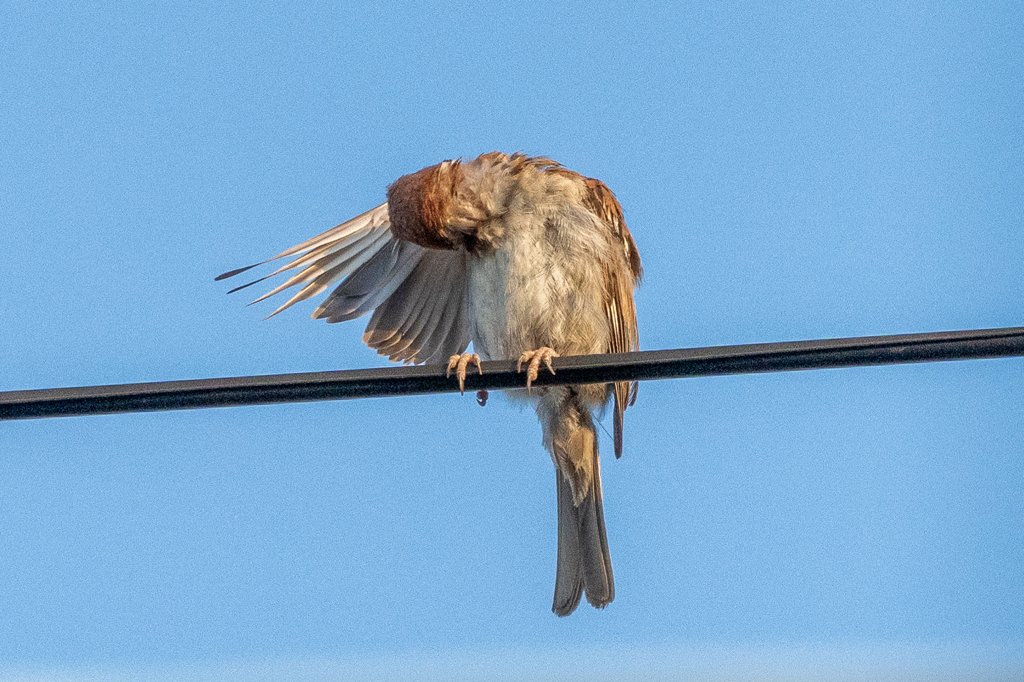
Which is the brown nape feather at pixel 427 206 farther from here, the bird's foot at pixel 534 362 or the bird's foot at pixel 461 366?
the bird's foot at pixel 461 366

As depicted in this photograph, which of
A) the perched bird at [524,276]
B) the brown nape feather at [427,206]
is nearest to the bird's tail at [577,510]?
the perched bird at [524,276]

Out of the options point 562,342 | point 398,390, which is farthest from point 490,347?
point 398,390

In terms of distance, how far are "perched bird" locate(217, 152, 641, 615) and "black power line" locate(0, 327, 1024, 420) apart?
205 centimetres

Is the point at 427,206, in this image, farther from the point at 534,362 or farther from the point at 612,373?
the point at 612,373

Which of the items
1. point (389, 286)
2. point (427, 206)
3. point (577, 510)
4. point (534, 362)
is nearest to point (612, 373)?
point (534, 362)

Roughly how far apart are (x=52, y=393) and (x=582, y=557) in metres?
3.19

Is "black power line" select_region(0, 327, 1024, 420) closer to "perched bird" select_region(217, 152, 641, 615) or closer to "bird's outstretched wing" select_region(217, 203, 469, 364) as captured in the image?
"perched bird" select_region(217, 152, 641, 615)

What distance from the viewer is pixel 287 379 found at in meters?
3.50

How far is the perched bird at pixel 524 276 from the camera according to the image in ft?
18.8

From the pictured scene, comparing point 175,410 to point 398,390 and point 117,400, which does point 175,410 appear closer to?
point 117,400

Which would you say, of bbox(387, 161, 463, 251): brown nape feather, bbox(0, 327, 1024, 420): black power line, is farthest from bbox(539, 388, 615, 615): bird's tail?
bbox(0, 327, 1024, 420): black power line

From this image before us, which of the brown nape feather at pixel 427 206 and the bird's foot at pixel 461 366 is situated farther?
the brown nape feather at pixel 427 206

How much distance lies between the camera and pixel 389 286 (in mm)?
6457

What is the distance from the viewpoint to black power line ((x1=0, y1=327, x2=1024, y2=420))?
334cm
